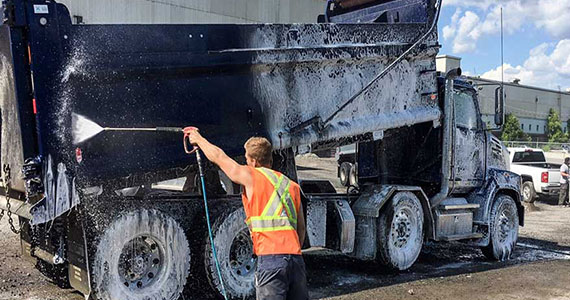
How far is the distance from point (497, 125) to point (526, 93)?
167 feet

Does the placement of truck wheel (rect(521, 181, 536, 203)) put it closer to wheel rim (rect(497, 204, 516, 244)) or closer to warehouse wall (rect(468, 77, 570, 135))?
wheel rim (rect(497, 204, 516, 244))

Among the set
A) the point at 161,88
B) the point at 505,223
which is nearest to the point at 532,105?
the point at 505,223

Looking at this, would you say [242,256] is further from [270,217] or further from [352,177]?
[352,177]

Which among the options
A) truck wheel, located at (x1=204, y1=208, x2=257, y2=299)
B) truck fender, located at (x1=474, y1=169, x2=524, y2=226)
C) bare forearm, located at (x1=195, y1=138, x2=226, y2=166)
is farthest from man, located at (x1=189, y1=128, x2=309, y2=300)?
truck fender, located at (x1=474, y1=169, x2=524, y2=226)

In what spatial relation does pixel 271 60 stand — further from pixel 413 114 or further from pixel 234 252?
pixel 413 114

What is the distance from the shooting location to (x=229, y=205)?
6008 mm

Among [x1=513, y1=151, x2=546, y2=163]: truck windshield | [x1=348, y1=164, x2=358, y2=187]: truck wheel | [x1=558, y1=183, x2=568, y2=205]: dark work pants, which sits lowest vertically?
[x1=558, y1=183, x2=568, y2=205]: dark work pants

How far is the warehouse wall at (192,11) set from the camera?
755 inches

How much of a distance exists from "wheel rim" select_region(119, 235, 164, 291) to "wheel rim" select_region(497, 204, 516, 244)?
19.5 ft

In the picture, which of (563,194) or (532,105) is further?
(532,105)

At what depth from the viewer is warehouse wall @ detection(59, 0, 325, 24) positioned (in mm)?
19172

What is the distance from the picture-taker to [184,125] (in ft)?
18.2

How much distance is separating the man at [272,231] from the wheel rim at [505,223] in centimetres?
642

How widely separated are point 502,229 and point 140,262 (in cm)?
624
